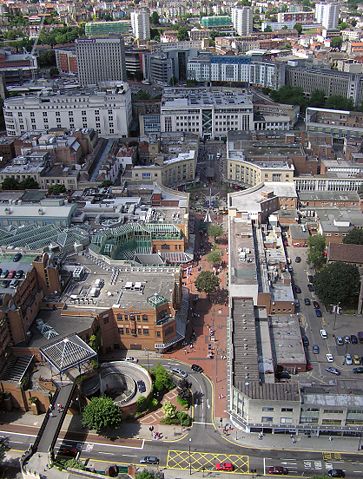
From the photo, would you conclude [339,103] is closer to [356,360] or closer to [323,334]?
[323,334]

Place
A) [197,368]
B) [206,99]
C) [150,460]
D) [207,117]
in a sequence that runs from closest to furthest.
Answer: [150,460] < [197,368] < [207,117] < [206,99]

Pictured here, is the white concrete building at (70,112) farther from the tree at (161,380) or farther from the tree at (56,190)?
the tree at (161,380)

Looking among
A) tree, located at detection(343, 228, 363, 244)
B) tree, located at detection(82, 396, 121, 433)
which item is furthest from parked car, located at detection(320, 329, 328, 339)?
tree, located at detection(82, 396, 121, 433)

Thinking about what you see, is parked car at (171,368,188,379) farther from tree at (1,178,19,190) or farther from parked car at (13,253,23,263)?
tree at (1,178,19,190)

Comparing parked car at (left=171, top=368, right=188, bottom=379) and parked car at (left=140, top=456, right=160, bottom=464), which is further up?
parked car at (left=171, top=368, right=188, bottom=379)

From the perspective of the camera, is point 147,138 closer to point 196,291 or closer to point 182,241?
point 182,241

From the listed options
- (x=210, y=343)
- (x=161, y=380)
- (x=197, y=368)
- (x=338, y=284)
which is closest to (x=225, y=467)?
(x=161, y=380)

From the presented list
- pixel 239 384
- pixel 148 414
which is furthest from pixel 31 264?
pixel 239 384
